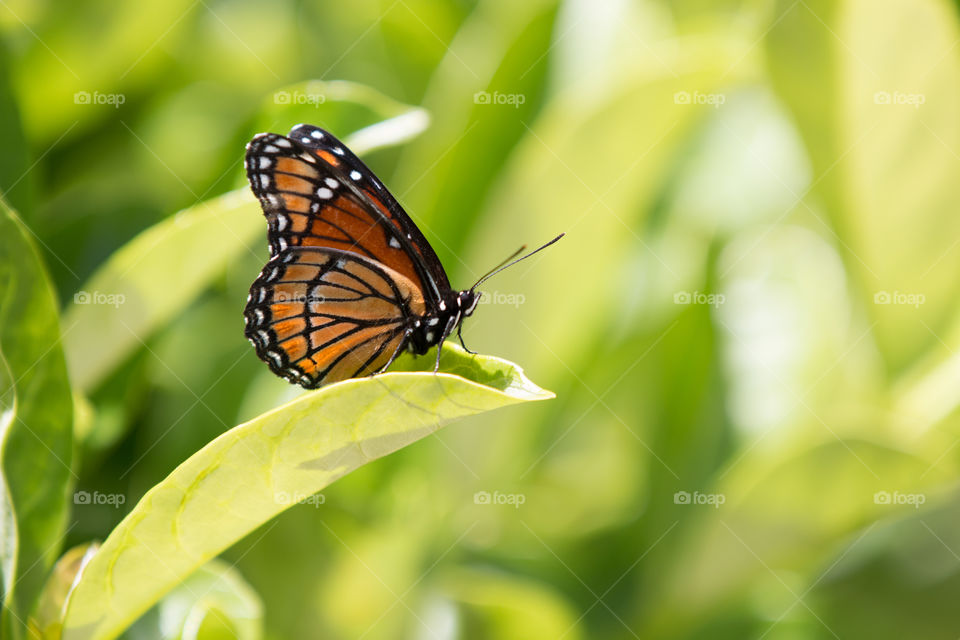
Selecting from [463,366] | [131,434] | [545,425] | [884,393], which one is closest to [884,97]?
[884,393]

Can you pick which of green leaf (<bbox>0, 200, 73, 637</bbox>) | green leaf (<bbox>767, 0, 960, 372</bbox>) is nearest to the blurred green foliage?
green leaf (<bbox>767, 0, 960, 372</bbox>)

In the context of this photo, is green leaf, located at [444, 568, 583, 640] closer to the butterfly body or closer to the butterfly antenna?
the butterfly body

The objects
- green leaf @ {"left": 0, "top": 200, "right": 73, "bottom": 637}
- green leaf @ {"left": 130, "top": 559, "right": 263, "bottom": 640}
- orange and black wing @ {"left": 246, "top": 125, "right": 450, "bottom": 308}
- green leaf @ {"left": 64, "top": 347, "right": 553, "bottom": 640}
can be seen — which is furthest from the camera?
orange and black wing @ {"left": 246, "top": 125, "right": 450, "bottom": 308}

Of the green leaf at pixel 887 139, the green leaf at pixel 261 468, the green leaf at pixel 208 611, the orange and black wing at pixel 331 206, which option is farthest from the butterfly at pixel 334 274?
the green leaf at pixel 887 139

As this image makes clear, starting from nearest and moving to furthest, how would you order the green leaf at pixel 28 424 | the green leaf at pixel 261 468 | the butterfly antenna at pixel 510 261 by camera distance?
the green leaf at pixel 261 468, the green leaf at pixel 28 424, the butterfly antenna at pixel 510 261

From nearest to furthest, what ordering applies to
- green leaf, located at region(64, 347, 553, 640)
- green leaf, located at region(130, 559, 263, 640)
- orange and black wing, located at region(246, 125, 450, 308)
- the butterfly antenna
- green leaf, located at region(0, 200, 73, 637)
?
green leaf, located at region(64, 347, 553, 640), green leaf, located at region(0, 200, 73, 637), green leaf, located at region(130, 559, 263, 640), orange and black wing, located at region(246, 125, 450, 308), the butterfly antenna

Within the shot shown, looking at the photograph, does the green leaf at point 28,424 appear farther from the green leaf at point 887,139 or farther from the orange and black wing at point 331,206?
the green leaf at point 887,139
